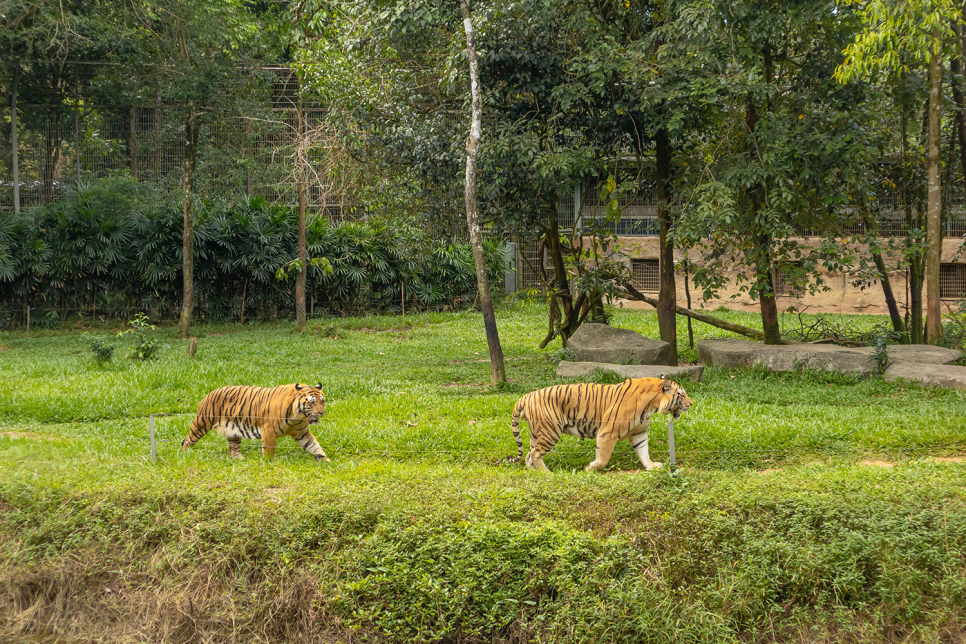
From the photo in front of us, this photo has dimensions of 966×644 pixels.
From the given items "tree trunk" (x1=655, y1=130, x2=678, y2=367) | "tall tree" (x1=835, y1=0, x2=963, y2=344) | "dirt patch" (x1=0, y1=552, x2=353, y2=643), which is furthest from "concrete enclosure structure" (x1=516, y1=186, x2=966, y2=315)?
"dirt patch" (x1=0, y1=552, x2=353, y2=643)

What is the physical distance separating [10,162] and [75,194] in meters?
2.38

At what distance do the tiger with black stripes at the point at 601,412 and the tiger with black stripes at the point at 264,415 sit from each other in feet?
5.51

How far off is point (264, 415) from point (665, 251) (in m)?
6.94

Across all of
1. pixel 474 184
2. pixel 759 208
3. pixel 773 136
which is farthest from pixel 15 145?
pixel 773 136

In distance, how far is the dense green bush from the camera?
18.0 m

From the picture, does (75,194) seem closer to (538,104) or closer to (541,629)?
(538,104)

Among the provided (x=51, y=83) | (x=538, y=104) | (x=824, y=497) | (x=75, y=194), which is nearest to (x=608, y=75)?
(x=538, y=104)

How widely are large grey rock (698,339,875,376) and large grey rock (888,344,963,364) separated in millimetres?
327

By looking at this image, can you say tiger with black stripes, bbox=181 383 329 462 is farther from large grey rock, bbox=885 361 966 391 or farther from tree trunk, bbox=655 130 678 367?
large grey rock, bbox=885 361 966 391

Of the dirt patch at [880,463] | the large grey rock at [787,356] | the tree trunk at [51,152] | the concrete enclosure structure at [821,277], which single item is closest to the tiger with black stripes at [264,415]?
the dirt patch at [880,463]

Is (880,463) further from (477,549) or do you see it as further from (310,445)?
(310,445)

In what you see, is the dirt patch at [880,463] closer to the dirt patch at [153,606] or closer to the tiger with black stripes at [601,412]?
the tiger with black stripes at [601,412]

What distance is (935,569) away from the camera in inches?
187

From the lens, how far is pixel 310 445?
686 centimetres
